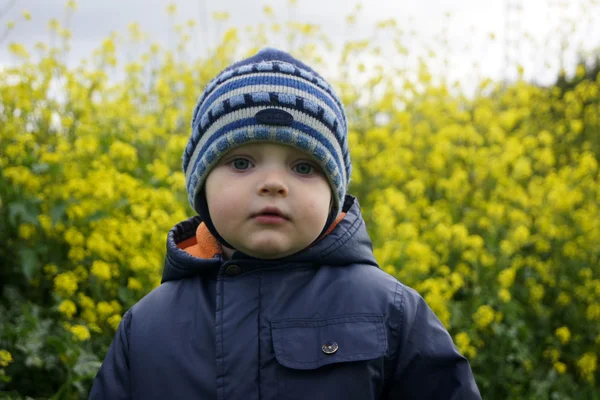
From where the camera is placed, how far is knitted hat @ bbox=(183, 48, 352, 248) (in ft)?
4.99

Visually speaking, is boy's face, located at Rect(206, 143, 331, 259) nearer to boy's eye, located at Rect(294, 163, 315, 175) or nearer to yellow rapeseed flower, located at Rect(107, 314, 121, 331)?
boy's eye, located at Rect(294, 163, 315, 175)

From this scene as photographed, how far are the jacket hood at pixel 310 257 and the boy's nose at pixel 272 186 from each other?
0.19 m

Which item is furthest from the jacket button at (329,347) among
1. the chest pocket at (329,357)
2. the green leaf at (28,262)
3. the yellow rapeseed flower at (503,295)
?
the yellow rapeseed flower at (503,295)

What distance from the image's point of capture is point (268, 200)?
148 cm

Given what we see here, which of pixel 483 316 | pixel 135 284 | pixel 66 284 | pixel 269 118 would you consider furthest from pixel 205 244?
pixel 483 316

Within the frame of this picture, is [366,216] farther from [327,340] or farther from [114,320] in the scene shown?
[327,340]

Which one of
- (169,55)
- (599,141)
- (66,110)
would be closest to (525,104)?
(599,141)

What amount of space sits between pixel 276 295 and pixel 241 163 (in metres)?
0.30

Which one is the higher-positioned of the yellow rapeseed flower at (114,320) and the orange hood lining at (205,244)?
the orange hood lining at (205,244)

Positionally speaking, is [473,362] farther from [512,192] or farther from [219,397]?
[219,397]

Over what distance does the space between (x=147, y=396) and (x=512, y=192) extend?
124 inches

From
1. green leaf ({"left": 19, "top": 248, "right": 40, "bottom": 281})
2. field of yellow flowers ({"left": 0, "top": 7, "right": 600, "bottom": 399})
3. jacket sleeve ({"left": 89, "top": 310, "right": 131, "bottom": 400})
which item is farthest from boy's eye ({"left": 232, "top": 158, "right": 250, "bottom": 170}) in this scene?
green leaf ({"left": 19, "top": 248, "right": 40, "bottom": 281})

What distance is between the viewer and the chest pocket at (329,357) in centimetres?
148

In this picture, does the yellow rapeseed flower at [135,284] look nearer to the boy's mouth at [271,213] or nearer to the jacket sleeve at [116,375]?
the jacket sleeve at [116,375]
